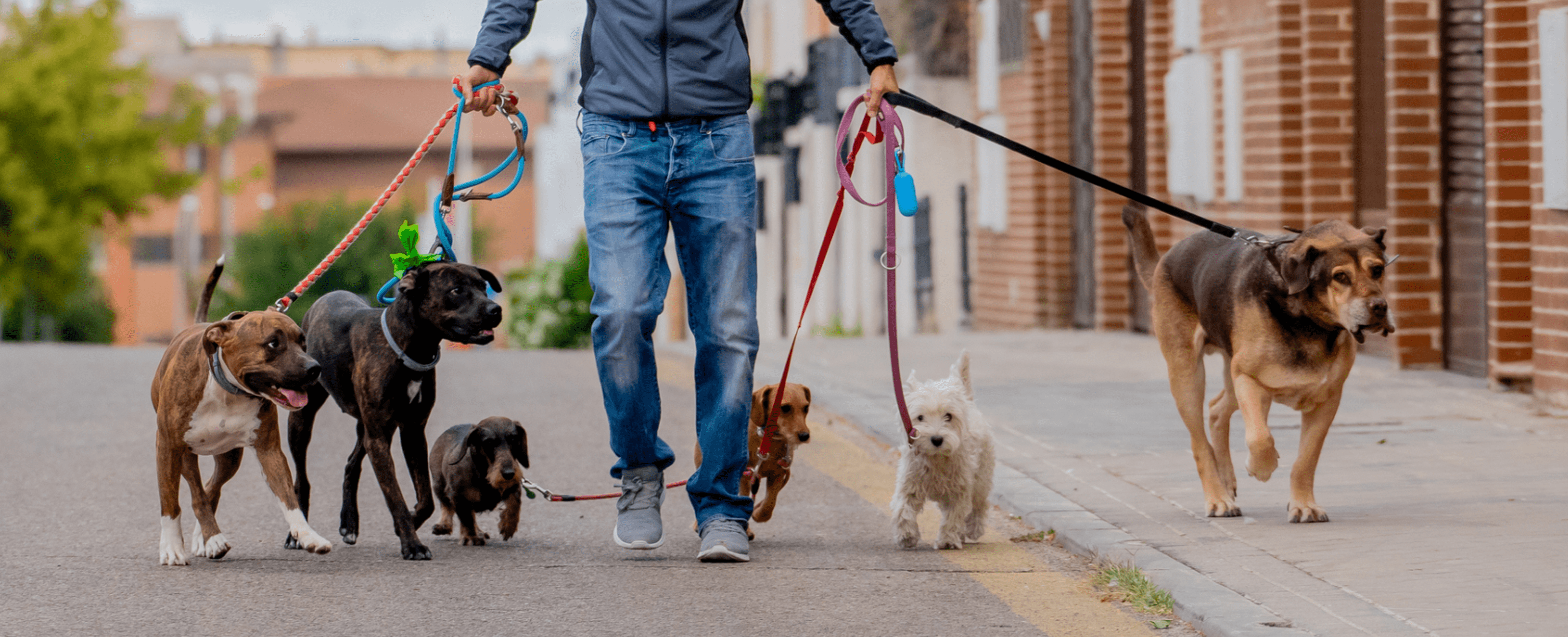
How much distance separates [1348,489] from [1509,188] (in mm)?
3839

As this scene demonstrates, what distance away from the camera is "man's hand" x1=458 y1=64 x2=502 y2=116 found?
5.86 meters

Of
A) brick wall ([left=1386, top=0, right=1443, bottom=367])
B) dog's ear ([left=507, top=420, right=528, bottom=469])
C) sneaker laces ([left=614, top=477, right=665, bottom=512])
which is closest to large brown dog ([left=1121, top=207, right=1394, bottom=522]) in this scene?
sneaker laces ([left=614, top=477, right=665, bottom=512])

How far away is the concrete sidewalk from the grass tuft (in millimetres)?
57

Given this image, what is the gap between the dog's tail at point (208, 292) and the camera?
5953 millimetres

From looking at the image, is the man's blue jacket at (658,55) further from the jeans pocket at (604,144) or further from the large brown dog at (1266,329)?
the large brown dog at (1266,329)

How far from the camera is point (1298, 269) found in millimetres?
5883

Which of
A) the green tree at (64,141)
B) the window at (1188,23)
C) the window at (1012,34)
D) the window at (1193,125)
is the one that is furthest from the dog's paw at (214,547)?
the green tree at (64,141)

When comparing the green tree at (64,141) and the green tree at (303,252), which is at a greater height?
the green tree at (64,141)

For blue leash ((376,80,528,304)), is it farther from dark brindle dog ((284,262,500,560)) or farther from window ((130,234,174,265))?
window ((130,234,174,265))

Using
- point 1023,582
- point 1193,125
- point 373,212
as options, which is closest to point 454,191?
point 373,212

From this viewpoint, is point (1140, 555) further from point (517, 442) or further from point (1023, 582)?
point (517, 442)

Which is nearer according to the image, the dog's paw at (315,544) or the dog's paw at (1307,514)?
the dog's paw at (315,544)

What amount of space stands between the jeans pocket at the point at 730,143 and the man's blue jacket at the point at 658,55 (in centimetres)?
5

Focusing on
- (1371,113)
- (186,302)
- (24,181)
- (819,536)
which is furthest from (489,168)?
(819,536)
